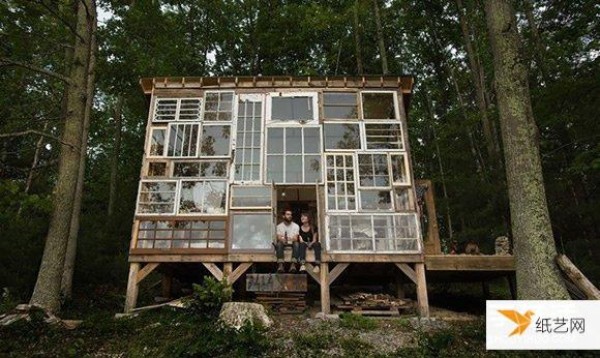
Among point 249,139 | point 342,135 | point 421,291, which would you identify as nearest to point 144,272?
point 249,139

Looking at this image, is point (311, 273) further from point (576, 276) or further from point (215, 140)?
point (576, 276)

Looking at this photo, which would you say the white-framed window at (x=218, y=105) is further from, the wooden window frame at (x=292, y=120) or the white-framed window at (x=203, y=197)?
the white-framed window at (x=203, y=197)

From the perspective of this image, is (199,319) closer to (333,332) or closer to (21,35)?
(333,332)

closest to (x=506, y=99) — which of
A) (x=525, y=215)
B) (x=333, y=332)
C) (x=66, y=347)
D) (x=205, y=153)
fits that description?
(x=525, y=215)

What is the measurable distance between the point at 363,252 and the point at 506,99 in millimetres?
4619

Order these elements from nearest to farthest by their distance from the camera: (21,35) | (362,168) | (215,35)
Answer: (21,35)
(362,168)
(215,35)

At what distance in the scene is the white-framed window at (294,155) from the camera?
11070 millimetres

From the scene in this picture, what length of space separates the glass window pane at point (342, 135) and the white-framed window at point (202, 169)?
9.12 ft

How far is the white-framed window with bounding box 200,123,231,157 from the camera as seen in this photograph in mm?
11289

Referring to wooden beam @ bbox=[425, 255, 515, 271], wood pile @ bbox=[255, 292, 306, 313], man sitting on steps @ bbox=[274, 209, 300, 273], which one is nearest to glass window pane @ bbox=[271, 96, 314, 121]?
man sitting on steps @ bbox=[274, 209, 300, 273]

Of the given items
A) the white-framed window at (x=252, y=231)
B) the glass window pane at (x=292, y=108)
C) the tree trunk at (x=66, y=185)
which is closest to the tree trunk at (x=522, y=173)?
the glass window pane at (x=292, y=108)

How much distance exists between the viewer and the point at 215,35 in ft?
68.3

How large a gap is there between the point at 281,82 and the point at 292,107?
820 millimetres

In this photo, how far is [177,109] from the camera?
11828 millimetres
